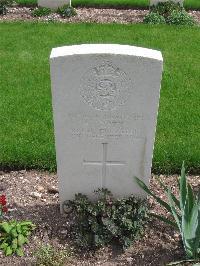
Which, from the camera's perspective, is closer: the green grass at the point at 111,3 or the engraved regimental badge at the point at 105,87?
the engraved regimental badge at the point at 105,87

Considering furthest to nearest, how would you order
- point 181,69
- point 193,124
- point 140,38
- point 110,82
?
point 140,38 < point 181,69 < point 193,124 < point 110,82

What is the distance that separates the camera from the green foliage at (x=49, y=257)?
4.11 meters

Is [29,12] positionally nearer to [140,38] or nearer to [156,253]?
[140,38]

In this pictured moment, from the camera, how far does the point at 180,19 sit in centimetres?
1007

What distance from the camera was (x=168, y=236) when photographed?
15.0 feet

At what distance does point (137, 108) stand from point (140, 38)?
17.4 feet

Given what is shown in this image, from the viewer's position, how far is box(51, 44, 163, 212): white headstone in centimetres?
398

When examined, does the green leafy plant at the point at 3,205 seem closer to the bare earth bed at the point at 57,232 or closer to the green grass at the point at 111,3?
the bare earth bed at the point at 57,232

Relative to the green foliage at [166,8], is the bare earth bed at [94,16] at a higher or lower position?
lower

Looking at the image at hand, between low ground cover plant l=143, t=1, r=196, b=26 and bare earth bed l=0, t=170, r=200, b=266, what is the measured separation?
5479mm

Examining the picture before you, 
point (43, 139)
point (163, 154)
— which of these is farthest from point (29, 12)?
point (163, 154)

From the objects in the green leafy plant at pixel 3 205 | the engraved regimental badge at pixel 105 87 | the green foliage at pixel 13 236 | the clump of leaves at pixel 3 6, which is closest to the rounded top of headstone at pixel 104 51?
the engraved regimental badge at pixel 105 87

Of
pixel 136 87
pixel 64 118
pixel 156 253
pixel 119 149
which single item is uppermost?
pixel 136 87

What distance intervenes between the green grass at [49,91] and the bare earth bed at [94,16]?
1.84ft
